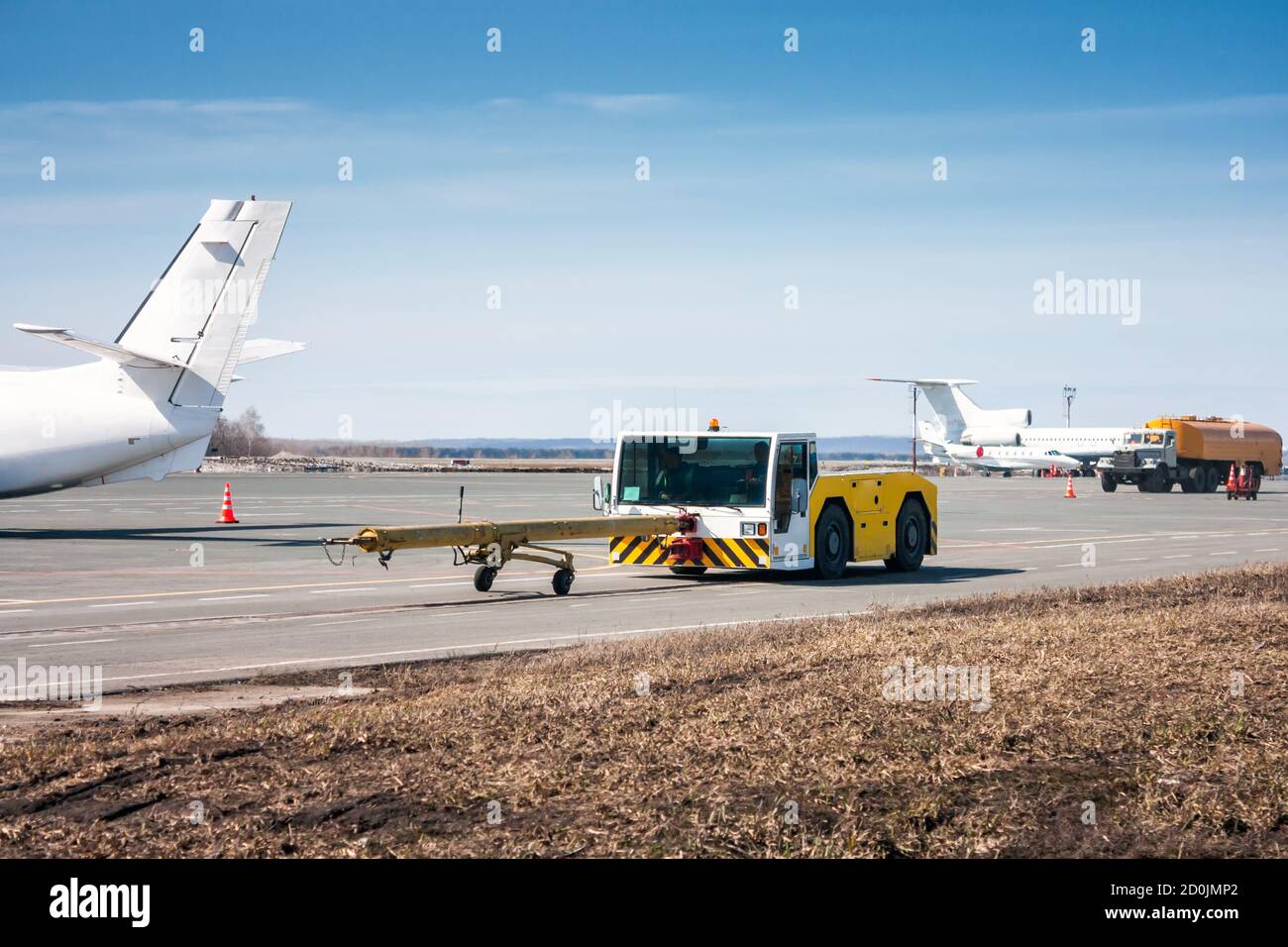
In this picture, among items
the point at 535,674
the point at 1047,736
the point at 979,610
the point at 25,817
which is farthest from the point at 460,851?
the point at 979,610

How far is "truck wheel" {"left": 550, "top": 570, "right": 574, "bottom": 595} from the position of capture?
20375 mm

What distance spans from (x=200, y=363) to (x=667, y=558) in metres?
14.2

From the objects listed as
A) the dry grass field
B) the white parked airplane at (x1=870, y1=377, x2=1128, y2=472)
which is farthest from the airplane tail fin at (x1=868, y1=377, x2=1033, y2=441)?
the dry grass field

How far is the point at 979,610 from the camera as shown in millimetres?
17375

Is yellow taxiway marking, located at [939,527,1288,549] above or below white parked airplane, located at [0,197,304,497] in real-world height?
below

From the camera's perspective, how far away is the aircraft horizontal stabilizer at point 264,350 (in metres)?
31.7

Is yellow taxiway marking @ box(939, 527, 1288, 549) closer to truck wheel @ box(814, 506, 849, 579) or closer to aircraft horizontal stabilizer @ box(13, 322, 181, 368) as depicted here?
truck wheel @ box(814, 506, 849, 579)

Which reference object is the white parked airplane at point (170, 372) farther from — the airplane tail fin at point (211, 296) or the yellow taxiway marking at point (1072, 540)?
the yellow taxiway marking at point (1072, 540)

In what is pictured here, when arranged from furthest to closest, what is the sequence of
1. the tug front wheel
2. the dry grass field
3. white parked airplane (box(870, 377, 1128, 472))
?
white parked airplane (box(870, 377, 1128, 472))
the tug front wheel
the dry grass field

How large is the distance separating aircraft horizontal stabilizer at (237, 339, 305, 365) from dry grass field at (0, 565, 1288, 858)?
20.5m

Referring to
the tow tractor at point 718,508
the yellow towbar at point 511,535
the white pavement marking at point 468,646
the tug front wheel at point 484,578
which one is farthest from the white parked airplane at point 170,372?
the white pavement marking at point 468,646

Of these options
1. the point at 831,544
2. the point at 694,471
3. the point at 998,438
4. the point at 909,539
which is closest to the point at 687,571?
the point at 694,471

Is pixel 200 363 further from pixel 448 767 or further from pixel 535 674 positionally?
pixel 448 767

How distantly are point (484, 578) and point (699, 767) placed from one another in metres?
12.5
